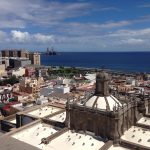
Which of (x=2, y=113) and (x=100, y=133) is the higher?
(x=100, y=133)

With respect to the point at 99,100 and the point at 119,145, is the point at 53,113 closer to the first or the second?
the point at 99,100

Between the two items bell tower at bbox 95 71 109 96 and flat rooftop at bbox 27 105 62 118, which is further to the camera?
flat rooftop at bbox 27 105 62 118

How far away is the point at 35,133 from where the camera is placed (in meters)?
34.1

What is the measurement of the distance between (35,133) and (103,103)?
10167 mm

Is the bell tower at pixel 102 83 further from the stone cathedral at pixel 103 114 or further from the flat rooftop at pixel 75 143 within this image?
the flat rooftop at pixel 75 143

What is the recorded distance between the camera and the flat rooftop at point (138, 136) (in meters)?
28.6

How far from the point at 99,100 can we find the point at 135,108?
5261mm

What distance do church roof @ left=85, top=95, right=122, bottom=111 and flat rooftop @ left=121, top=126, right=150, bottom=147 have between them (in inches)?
138

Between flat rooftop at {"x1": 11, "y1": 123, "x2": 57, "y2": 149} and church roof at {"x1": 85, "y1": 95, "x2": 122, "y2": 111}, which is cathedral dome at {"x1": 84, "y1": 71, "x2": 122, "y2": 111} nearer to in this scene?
church roof at {"x1": 85, "y1": 95, "x2": 122, "y2": 111}

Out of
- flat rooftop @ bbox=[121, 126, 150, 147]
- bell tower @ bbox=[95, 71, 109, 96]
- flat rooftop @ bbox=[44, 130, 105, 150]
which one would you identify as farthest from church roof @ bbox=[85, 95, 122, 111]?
flat rooftop @ bbox=[44, 130, 105, 150]

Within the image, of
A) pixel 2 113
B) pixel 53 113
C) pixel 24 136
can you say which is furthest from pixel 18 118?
pixel 2 113

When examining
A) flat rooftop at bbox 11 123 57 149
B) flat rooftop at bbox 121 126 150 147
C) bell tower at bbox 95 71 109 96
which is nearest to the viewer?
flat rooftop at bbox 121 126 150 147

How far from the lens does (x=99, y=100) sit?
3097 cm

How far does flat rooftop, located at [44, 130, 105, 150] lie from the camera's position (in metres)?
28.9
